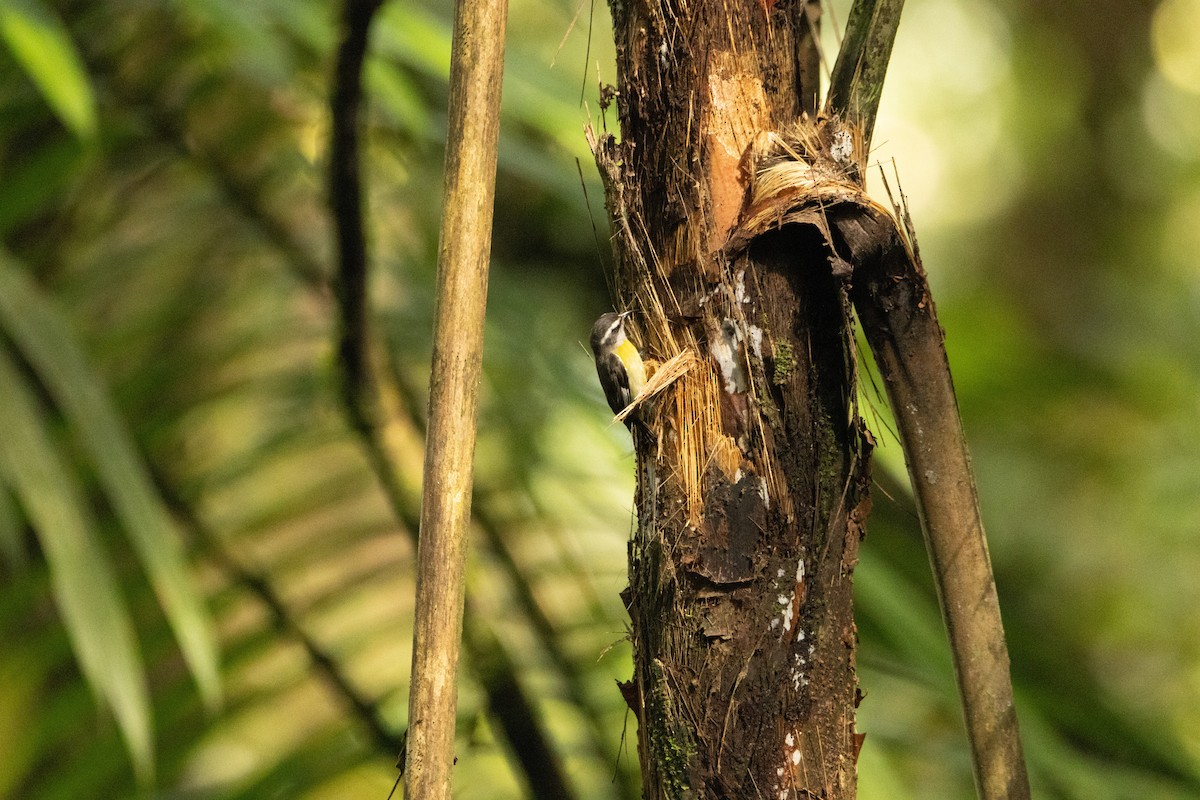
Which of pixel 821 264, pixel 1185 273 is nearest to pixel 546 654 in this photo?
pixel 821 264

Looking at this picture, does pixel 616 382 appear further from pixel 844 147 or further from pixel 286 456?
pixel 286 456

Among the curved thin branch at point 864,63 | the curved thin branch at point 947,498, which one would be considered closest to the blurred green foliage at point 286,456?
the curved thin branch at point 947,498

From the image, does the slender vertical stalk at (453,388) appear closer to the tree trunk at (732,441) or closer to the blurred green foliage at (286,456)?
the tree trunk at (732,441)

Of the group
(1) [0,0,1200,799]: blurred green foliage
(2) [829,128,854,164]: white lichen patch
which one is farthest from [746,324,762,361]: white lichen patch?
(1) [0,0,1200,799]: blurred green foliage

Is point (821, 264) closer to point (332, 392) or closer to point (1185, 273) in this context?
point (332, 392)

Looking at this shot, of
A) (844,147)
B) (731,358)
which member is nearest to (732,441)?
(731,358)

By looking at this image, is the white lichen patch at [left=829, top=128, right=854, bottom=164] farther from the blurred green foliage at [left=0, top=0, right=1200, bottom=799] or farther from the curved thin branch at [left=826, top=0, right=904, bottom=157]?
the blurred green foliage at [left=0, top=0, right=1200, bottom=799]
